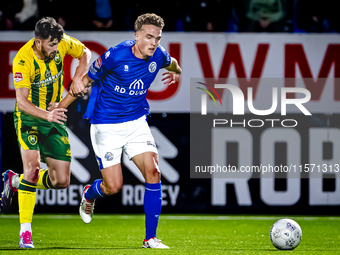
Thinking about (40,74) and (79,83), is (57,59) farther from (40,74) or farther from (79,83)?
(79,83)

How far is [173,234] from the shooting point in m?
5.96

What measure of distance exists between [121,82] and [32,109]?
2.62 feet

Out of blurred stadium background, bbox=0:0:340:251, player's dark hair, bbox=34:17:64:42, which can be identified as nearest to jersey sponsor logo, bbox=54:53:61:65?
player's dark hair, bbox=34:17:64:42

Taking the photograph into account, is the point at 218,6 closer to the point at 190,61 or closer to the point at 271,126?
the point at 190,61

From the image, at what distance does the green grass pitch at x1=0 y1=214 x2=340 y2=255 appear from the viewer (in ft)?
15.3

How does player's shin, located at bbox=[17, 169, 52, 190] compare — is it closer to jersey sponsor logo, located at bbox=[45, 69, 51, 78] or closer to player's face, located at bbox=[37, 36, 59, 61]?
jersey sponsor logo, located at bbox=[45, 69, 51, 78]

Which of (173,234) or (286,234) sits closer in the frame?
(286,234)

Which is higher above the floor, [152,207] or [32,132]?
[32,132]

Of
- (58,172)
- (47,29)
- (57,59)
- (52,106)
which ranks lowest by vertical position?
(58,172)

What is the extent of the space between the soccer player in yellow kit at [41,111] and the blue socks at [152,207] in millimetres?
964

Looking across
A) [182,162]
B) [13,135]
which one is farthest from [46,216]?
[182,162]

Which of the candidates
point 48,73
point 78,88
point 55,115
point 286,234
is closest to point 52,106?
point 48,73

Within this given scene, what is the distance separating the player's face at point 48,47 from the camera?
497 cm

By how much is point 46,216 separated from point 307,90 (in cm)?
376
